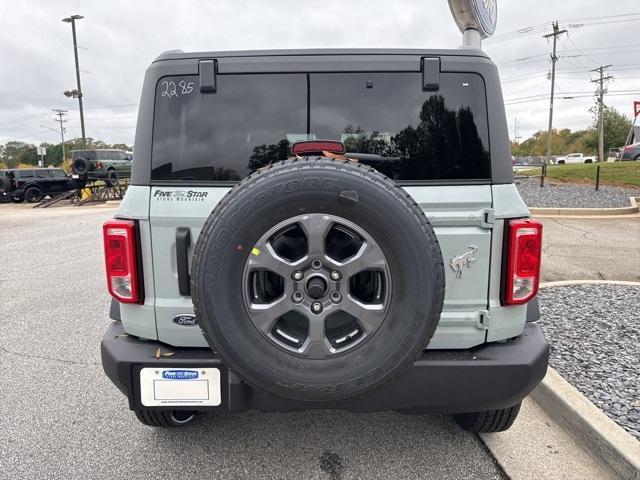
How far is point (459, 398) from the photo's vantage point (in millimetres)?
2080

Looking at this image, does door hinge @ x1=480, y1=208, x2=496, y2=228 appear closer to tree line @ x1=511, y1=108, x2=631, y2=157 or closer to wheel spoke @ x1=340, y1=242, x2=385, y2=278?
wheel spoke @ x1=340, y1=242, x2=385, y2=278

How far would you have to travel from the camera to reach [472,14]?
5391 millimetres

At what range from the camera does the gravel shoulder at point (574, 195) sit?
41.6 ft

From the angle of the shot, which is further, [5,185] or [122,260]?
[5,185]

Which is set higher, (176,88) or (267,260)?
(176,88)

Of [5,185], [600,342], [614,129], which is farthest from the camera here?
[614,129]

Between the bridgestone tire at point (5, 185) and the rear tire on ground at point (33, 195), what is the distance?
0.76 metres

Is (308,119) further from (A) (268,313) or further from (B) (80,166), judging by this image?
(B) (80,166)

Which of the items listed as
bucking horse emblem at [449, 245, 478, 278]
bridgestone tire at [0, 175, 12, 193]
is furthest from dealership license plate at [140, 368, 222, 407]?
bridgestone tire at [0, 175, 12, 193]

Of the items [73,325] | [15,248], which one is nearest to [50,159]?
[15,248]

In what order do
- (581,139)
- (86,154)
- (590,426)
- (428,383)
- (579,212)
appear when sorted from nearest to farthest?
(428,383) → (590,426) → (579,212) → (86,154) → (581,139)

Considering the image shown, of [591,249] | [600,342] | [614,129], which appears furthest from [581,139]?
[600,342]

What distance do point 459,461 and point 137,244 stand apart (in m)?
2.02

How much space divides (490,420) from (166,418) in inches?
72.9
